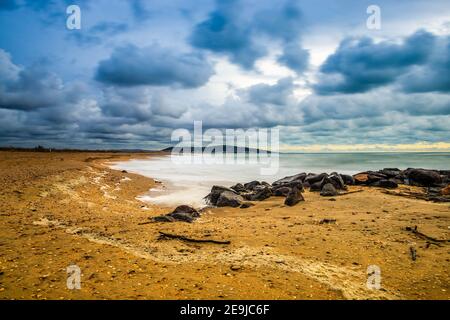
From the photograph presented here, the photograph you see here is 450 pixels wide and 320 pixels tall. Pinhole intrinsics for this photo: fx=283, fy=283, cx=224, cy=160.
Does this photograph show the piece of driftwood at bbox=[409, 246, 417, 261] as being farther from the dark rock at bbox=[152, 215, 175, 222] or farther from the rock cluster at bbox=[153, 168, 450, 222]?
the dark rock at bbox=[152, 215, 175, 222]

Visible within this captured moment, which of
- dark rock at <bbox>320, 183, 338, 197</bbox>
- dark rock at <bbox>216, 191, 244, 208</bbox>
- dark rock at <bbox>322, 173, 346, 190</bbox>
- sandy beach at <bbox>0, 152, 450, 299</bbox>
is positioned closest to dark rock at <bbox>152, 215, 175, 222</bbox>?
sandy beach at <bbox>0, 152, 450, 299</bbox>

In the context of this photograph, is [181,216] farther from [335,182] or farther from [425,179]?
[425,179]

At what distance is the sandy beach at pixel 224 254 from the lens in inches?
218

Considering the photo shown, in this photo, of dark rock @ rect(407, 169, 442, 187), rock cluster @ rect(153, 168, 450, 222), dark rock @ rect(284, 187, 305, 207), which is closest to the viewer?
rock cluster @ rect(153, 168, 450, 222)

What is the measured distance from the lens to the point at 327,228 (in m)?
10.1

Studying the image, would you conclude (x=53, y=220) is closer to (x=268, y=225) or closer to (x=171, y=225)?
(x=171, y=225)

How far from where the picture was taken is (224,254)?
7449 millimetres

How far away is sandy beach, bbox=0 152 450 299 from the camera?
5.54 metres

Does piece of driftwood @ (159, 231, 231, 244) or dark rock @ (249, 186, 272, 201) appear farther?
dark rock @ (249, 186, 272, 201)

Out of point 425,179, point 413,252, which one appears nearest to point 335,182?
point 425,179

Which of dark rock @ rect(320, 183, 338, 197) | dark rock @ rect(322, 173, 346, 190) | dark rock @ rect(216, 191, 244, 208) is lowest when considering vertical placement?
dark rock @ rect(216, 191, 244, 208)
